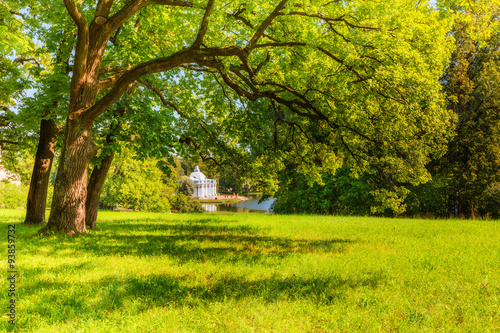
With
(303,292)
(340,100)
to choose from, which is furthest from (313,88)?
(303,292)

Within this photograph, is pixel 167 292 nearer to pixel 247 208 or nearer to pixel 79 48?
pixel 79 48

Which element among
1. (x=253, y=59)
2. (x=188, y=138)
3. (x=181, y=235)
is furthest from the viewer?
(x=188, y=138)

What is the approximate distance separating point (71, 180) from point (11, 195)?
40.7m

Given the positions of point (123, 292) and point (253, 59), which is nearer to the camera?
point (123, 292)

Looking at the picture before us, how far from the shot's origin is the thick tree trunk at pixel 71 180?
10531 mm

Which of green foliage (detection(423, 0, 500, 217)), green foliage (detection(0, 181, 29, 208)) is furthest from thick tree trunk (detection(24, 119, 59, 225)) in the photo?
green foliage (detection(0, 181, 29, 208))

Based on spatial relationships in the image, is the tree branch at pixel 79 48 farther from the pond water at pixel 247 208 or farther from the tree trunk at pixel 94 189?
the pond water at pixel 247 208

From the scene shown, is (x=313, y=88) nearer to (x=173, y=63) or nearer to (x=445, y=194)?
(x=173, y=63)

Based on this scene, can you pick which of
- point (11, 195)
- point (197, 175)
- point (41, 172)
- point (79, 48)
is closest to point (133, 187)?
point (11, 195)

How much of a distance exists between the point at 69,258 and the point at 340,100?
8432mm

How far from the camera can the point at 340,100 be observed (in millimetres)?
10094

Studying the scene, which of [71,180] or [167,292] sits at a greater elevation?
[71,180]

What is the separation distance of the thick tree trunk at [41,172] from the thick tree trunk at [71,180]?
194 inches

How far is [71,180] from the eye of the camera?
10.5 metres
